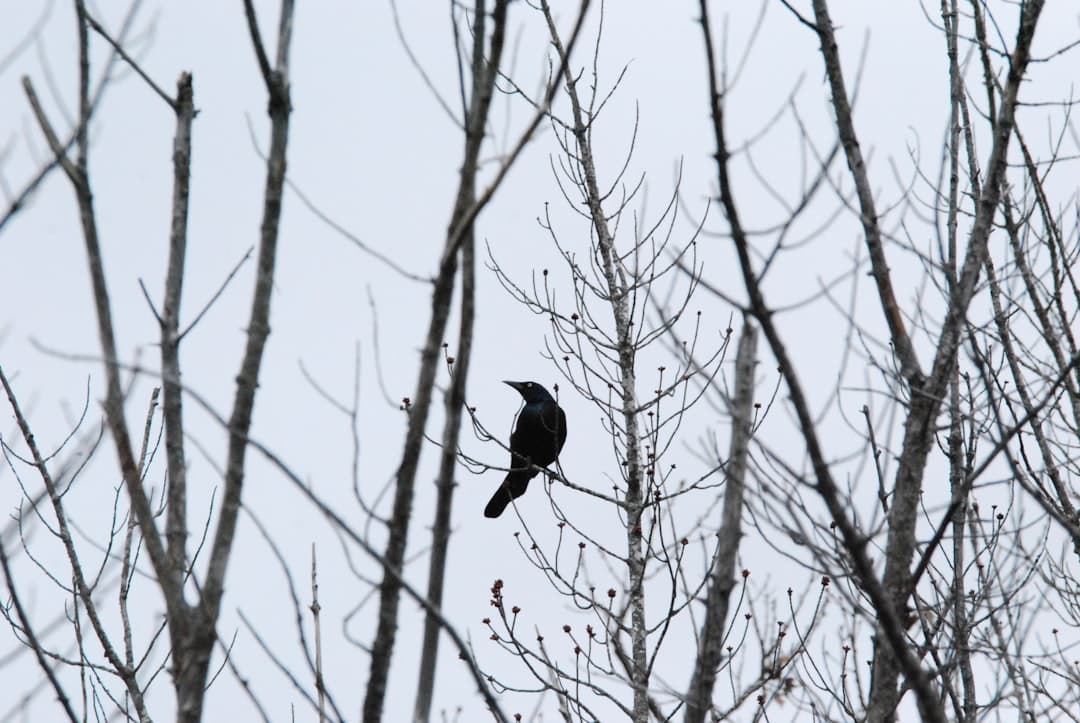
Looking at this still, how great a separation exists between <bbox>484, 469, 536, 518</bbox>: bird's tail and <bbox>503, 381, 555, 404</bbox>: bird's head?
28.9 inches

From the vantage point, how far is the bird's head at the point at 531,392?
9156mm

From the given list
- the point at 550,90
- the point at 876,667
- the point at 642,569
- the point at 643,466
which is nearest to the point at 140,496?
the point at 550,90

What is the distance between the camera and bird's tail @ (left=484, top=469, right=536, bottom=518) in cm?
849

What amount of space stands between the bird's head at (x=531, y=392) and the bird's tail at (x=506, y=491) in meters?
0.73

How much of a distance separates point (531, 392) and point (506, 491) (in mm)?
992

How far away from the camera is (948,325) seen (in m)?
3.13

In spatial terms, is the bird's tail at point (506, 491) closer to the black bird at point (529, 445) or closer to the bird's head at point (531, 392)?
the black bird at point (529, 445)

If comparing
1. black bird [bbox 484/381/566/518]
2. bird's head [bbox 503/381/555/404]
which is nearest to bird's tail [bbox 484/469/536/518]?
black bird [bbox 484/381/566/518]

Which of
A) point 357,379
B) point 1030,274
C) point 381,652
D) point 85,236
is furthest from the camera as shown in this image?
point 1030,274

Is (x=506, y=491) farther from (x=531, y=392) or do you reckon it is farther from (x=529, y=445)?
(x=531, y=392)

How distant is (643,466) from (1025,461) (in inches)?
98.7

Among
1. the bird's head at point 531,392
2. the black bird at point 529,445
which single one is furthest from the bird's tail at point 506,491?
the bird's head at point 531,392

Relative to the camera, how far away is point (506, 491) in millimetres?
8508

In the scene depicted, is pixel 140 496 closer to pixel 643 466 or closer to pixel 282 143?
pixel 282 143
